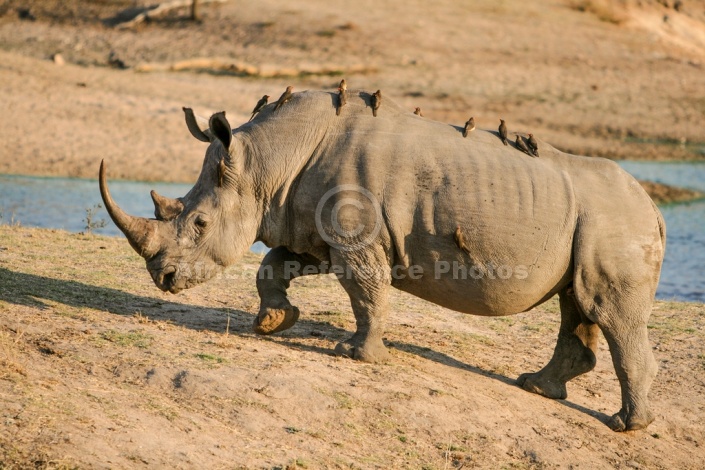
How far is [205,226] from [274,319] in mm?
830

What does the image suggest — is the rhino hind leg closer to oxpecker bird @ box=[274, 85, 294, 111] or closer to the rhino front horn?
oxpecker bird @ box=[274, 85, 294, 111]

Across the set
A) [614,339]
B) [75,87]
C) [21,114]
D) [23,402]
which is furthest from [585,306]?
[75,87]

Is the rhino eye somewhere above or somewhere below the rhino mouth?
above

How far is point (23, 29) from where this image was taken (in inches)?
1088

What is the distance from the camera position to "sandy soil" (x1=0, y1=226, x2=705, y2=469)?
591 cm

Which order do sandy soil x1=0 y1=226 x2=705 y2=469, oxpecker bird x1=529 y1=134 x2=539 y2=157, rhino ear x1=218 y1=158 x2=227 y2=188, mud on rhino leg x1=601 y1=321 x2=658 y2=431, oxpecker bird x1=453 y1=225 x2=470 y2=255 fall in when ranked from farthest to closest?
oxpecker bird x1=529 y1=134 x2=539 y2=157
rhino ear x1=218 y1=158 x2=227 y2=188
mud on rhino leg x1=601 y1=321 x2=658 y2=431
oxpecker bird x1=453 y1=225 x2=470 y2=255
sandy soil x1=0 y1=226 x2=705 y2=469

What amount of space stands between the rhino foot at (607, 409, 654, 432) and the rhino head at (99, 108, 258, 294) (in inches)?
114

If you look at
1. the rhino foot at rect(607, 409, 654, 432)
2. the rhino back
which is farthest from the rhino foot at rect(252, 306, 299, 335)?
the rhino foot at rect(607, 409, 654, 432)

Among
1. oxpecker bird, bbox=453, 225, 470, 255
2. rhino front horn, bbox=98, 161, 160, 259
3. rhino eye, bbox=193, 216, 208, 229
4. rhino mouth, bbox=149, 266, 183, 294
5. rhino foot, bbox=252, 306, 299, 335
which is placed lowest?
rhino foot, bbox=252, 306, 299, 335

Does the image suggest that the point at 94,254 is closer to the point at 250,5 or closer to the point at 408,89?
the point at 408,89

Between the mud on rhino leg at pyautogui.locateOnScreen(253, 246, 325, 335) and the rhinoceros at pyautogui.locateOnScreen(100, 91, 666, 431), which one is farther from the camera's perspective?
the mud on rhino leg at pyautogui.locateOnScreen(253, 246, 325, 335)

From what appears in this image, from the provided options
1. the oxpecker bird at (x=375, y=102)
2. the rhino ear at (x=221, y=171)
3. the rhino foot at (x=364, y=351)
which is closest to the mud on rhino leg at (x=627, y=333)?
the rhino foot at (x=364, y=351)

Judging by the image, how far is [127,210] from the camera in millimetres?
15547

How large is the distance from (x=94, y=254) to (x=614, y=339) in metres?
5.31
